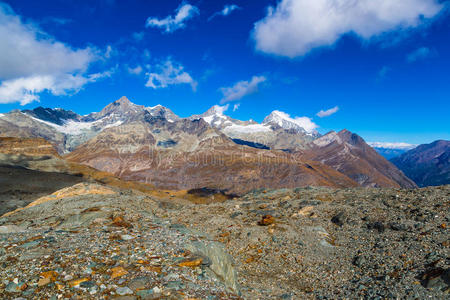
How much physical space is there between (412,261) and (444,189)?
16.8 meters

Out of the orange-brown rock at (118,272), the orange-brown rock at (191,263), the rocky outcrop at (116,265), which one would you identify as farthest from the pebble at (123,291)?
the orange-brown rock at (191,263)

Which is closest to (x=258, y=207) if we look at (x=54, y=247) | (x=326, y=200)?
(x=326, y=200)

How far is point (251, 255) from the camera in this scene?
18.9 metres

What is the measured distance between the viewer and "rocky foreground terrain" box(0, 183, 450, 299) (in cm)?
905

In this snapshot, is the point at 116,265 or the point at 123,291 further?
the point at 116,265

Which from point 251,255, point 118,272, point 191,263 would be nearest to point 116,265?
point 118,272

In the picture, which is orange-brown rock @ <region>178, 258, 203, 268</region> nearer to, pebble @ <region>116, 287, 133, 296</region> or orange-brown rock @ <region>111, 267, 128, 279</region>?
orange-brown rock @ <region>111, 267, 128, 279</region>

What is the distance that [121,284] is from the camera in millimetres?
8891

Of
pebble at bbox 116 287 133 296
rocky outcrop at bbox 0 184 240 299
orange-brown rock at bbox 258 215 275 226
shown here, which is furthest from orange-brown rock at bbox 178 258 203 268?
orange-brown rock at bbox 258 215 275 226

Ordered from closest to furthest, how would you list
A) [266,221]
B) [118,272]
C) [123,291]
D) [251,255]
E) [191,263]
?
[123,291]
[118,272]
[191,263]
[251,255]
[266,221]

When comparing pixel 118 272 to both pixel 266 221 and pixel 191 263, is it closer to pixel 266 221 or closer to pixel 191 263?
pixel 191 263

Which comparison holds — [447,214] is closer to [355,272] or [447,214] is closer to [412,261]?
[412,261]

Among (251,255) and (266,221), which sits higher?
(266,221)

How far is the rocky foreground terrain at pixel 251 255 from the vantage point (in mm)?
9055
